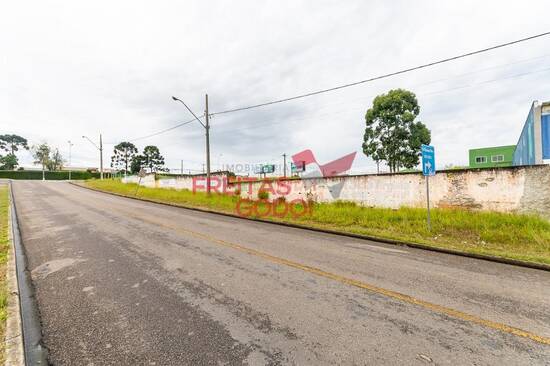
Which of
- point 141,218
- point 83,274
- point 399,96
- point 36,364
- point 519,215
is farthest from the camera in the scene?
point 399,96

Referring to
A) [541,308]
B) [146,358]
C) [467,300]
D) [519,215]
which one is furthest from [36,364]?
[519,215]

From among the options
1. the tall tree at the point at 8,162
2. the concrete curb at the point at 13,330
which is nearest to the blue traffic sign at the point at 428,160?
the concrete curb at the point at 13,330

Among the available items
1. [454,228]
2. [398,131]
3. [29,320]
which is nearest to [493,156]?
[398,131]

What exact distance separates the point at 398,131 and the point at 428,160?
15.8 metres

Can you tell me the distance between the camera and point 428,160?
7.59 m

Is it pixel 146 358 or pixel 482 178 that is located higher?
pixel 482 178

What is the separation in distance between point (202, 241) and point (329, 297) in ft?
13.7

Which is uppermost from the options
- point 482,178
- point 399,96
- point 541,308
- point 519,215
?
point 399,96

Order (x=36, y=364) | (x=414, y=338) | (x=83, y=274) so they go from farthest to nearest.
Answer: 1. (x=83, y=274)
2. (x=414, y=338)
3. (x=36, y=364)

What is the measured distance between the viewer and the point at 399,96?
2147 centimetres

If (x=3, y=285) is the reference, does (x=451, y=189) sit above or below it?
above

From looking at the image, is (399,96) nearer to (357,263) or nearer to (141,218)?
(357,263)

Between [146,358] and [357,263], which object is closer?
[146,358]

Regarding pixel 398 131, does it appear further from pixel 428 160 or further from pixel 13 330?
pixel 13 330
